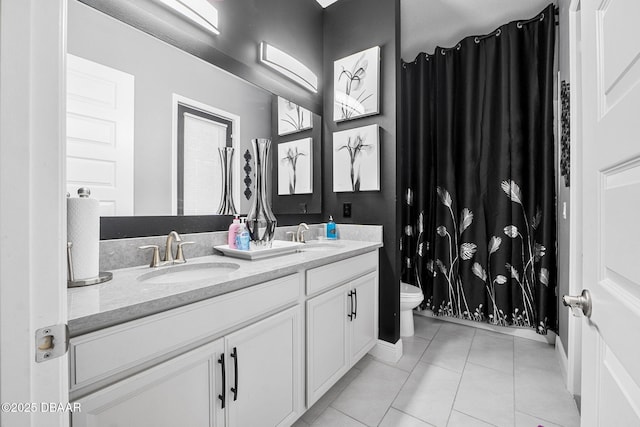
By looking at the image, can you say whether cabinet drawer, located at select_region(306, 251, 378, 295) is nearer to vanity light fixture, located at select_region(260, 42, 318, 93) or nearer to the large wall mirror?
the large wall mirror

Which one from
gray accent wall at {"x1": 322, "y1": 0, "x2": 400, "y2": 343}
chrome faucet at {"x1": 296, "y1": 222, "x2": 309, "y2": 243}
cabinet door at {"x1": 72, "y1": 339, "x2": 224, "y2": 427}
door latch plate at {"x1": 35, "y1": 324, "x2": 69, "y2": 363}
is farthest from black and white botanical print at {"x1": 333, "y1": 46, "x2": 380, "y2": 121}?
door latch plate at {"x1": 35, "y1": 324, "x2": 69, "y2": 363}

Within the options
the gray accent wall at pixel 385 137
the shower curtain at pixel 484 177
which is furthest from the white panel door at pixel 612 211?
the shower curtain at pixel 484 177

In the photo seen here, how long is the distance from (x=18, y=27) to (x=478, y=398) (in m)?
2.12

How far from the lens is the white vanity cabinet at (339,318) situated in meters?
1.32

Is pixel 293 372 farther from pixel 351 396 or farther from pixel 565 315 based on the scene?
pixel 565 315

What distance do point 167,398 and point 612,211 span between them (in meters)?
1.15

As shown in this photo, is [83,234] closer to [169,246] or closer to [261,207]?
[169,246]

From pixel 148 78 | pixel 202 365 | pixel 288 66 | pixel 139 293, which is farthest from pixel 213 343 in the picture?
pixel 288 66

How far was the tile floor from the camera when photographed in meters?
1.37

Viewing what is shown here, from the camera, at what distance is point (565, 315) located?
178 cm

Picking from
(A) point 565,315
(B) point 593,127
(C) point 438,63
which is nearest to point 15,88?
(B) point 593,127

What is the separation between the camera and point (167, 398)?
78 cm

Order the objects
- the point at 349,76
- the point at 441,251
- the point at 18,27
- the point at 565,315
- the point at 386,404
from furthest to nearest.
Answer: the point at 441,251, the point at 349,76, the point at 565,315, the point at 386,404, the point at 18,27

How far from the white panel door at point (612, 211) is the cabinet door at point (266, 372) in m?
0.94
